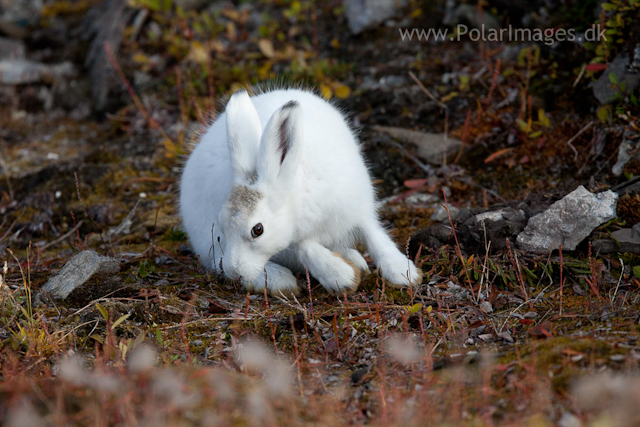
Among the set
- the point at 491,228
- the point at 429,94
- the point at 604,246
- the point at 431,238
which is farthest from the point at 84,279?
the point at 429,94

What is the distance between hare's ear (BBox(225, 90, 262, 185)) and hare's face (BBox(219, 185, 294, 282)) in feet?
0.37

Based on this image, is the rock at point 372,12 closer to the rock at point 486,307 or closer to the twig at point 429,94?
the twig at point 429,94

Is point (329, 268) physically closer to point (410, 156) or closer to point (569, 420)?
point (569, 420)

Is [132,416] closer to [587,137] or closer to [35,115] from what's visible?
[587,137]

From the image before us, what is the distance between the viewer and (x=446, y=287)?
435cm

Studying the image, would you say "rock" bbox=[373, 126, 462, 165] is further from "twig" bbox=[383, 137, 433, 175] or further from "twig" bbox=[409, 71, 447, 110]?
"twig" bbox=[409, 71, 447, 110]

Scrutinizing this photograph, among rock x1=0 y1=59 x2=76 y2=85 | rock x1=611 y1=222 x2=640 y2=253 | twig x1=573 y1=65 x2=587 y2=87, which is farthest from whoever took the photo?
rock x1=0 y1=59 x2=76 y2=85

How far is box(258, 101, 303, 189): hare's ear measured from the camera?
3.91m

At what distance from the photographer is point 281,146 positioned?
405 cm

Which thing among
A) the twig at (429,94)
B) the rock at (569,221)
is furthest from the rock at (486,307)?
the twig at (429,94)

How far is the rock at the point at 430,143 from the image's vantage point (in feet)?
21.4

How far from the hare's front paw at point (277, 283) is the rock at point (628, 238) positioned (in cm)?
244

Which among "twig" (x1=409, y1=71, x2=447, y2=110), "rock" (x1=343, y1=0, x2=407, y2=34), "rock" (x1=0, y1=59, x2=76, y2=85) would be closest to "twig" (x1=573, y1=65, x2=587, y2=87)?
"twig" (x1=409, y1=71, x2=447, y2=110)

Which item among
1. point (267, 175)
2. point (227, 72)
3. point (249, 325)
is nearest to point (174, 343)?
point (249, 325)
